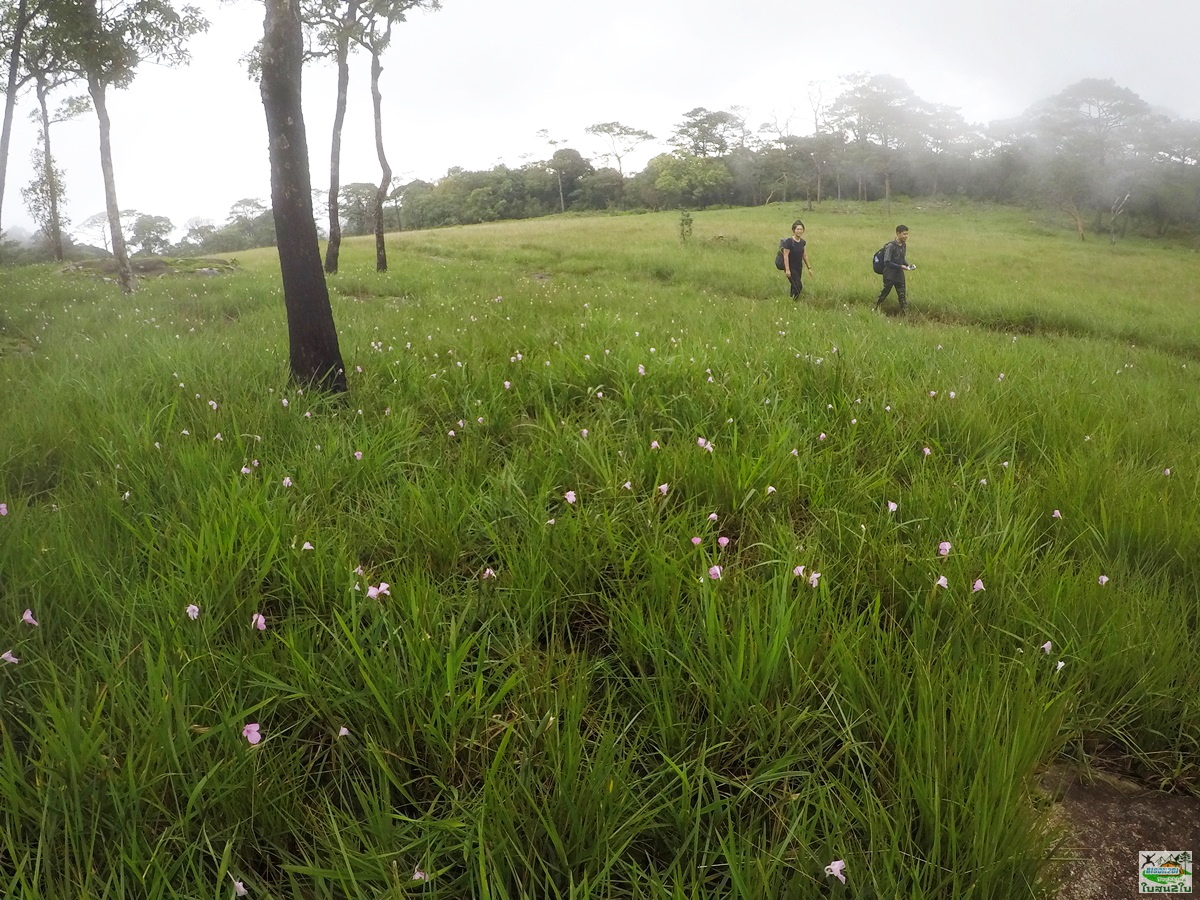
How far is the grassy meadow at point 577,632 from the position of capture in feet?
4.54

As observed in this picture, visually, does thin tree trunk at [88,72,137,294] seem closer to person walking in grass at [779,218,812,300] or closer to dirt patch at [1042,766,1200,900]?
person walking in grass at [779,218,812,300]

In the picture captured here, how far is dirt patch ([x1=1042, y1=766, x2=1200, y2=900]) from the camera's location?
1473 millimetres

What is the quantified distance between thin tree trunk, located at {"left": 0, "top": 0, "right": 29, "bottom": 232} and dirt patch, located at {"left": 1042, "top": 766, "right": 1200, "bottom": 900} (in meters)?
20.1

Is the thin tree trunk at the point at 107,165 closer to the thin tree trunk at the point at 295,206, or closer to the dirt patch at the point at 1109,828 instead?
the thin tree trunk at the point at 295,206

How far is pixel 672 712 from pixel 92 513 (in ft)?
9.08

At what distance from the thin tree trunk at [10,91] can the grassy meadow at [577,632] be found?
556 inches

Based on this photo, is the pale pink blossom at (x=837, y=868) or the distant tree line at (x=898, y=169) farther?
the distant tree line at (x=898, y=169)

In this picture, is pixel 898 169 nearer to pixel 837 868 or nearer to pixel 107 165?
pixel 107 165

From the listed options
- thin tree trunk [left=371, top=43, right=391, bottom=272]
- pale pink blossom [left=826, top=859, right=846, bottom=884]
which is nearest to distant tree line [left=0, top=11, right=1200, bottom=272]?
thin tree trunk [left=371, top=43, right=391, bottom=272]

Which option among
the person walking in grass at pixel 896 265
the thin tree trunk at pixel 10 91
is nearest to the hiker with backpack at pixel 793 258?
the person walking in grass at pixel 896 265

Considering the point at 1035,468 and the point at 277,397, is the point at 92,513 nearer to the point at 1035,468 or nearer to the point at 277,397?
the point at 277,397

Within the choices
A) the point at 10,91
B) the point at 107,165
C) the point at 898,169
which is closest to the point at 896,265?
the point at 107,165

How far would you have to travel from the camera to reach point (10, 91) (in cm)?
1530

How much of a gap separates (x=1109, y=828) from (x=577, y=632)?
1.63m
